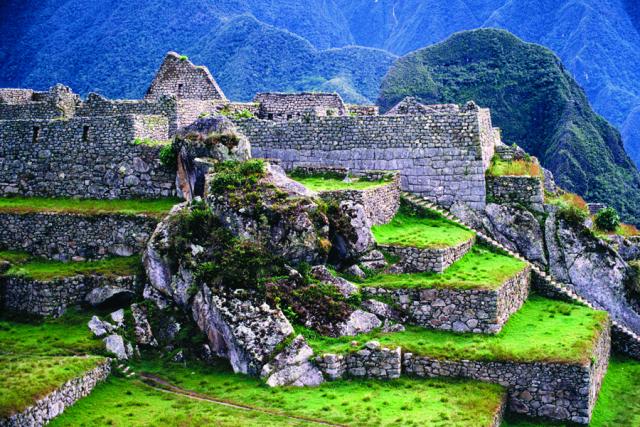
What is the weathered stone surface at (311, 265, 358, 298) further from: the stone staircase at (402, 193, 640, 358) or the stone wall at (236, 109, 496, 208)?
the stone wall at (236, 109, 496, 208)

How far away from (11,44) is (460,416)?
62784mm

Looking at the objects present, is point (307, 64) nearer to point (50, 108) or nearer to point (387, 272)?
point (50, 108)

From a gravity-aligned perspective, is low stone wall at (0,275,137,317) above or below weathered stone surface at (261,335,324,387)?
above

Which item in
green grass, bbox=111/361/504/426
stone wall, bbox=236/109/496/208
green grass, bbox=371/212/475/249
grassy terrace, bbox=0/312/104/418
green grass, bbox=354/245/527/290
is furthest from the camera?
stone wall, bbox=236/109/496/208

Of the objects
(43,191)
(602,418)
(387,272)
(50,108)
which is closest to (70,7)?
(50,108)

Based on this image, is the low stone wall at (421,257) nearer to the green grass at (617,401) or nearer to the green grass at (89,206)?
the green grass at (617,401)

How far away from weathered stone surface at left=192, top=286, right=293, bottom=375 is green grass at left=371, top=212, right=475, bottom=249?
5.58 meters

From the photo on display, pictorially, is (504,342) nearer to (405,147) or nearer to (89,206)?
(405,147)

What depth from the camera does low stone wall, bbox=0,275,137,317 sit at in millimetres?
28562

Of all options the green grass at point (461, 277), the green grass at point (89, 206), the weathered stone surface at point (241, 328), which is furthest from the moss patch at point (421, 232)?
the green grass at point (89, 206)

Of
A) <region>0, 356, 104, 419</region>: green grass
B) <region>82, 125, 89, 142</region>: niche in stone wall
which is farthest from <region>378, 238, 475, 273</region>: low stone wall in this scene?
<region>82, 125, 89, 142</region>: niche in stone wall

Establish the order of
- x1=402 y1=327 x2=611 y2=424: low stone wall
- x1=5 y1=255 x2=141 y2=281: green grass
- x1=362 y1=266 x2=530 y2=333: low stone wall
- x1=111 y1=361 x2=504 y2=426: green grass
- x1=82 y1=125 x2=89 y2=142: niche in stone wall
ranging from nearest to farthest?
x1=111 y1=361 x2=504 y2=426: green grass, x1=402 y1=327 x2=611 y2=424: low stone wall, x1=362 y1=266 x2=530 y2=333: low stone wall, x1=5 y1=255 x2=141 y2=281: green grass, x1=82 y1=125 x2=89 y2=142: niche in stone wall

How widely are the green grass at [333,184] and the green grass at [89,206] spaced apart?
16.8 feet

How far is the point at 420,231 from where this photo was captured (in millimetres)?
31953
